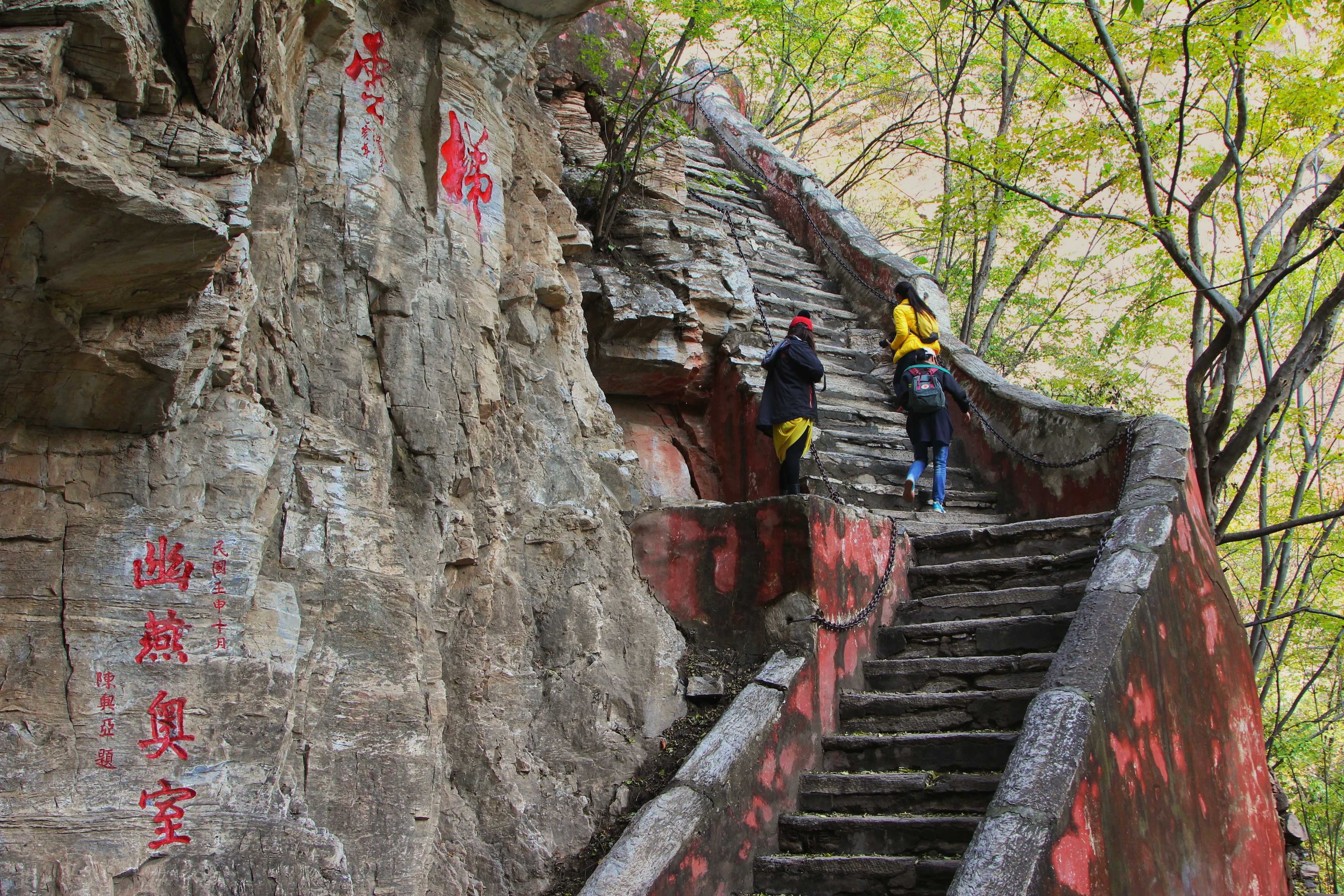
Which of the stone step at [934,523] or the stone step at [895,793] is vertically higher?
the stone step at [934,523]

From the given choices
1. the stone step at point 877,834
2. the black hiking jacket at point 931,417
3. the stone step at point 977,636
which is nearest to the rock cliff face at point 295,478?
the stone step at point 877,834

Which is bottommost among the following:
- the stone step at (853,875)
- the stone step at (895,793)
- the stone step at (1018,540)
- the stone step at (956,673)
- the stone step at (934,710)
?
the stone step at (853,875)

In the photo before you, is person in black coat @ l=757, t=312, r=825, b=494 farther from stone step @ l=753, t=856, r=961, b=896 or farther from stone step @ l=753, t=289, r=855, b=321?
stone step @ l=753, t=856, r=961, b=896

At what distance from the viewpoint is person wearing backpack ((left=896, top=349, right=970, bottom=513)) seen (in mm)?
7270

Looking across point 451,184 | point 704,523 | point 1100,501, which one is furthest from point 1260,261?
point 451,184

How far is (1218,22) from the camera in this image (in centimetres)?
685

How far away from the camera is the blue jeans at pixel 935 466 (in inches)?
286

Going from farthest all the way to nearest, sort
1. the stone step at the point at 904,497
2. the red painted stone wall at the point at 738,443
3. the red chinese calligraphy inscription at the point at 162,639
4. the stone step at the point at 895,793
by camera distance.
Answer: the red painted stone wall at the point at 738,443 → the stone step at the point at 904,497 → the stone step at the point at 895,793 → the red chinese calligraphy inscription at the point at 162,639

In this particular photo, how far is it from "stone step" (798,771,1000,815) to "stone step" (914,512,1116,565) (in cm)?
195

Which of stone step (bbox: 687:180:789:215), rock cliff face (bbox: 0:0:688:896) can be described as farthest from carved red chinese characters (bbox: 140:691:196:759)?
stone step (bbox: 687:180:789:215)

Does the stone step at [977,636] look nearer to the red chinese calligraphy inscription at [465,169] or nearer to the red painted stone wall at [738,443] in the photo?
the red painted stone wall at [738,443]

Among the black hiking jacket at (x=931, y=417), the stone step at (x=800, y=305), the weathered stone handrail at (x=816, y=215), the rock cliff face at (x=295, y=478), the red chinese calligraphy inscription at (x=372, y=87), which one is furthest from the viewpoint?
the weathered stone handrail at (x=816, y=215)

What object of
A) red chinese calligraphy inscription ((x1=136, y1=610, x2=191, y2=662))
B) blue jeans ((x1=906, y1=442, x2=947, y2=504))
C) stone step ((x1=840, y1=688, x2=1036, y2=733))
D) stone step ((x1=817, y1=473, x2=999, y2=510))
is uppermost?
blue jeans ((x1=906, y1=442, x2=947, y2=504))

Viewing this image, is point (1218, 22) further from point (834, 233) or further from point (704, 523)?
point (704, 523)
